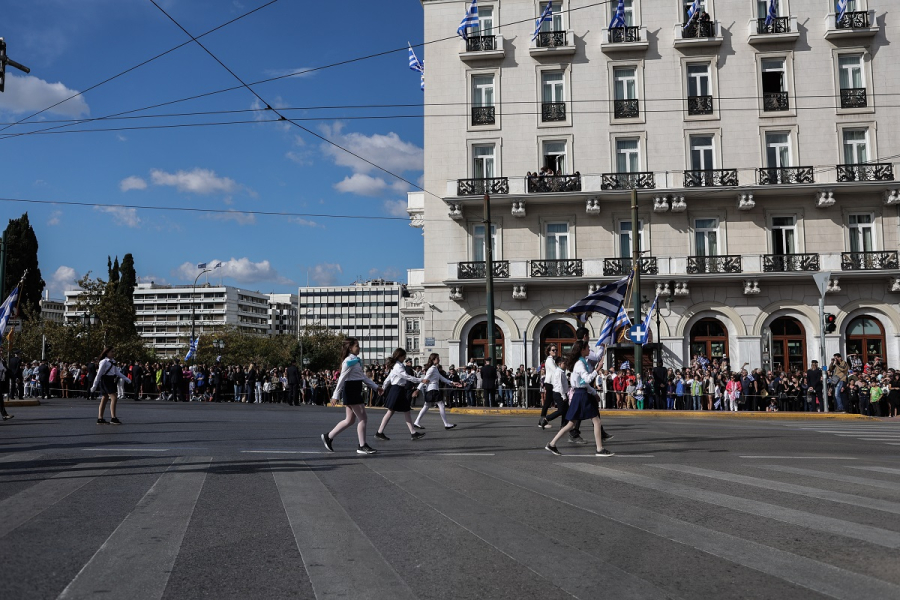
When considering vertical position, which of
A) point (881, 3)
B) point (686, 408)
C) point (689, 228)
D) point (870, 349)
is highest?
point (881, 3)

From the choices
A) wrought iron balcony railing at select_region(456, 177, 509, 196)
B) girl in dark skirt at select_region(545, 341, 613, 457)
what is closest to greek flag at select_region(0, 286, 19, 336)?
wrought iron balcony railing at select_region(456, 177, 509, 196)

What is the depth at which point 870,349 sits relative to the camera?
34.8 metres

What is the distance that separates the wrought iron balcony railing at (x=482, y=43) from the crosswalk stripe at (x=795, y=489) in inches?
1186

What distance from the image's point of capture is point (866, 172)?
114 feet

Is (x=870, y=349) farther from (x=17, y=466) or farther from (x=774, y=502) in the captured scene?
(x=17, y=466)

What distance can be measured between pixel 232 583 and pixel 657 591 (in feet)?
8.28

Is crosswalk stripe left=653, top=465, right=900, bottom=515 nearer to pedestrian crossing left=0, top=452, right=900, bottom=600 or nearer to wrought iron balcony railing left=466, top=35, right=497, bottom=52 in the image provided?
pedestrian crossing left=0, top=452, right=900, bottom=600

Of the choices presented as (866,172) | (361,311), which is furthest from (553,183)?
(361,311)

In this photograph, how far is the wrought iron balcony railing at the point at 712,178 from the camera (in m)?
35.3

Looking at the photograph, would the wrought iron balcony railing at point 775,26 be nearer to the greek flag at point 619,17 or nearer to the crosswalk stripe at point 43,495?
the greek flag at point 619,17

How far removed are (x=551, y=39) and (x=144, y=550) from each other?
35247 millimetres

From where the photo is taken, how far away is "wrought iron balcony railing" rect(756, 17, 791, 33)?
3594 cm

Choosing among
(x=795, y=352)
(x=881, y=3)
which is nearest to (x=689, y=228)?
(x=795, y=352)

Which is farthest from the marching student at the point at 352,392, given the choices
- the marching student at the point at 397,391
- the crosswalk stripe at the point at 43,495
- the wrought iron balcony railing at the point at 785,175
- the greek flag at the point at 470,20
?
the wrought iron balcony railing at the point at 785,175
